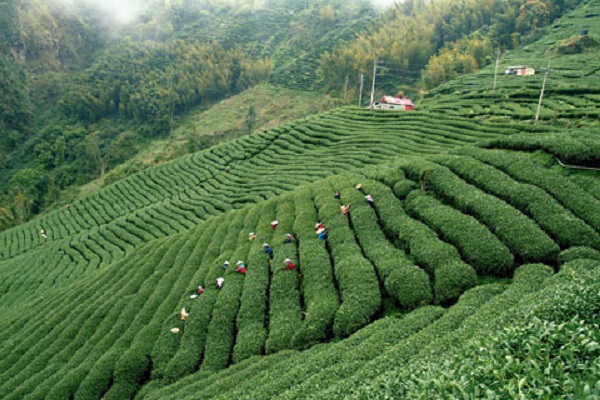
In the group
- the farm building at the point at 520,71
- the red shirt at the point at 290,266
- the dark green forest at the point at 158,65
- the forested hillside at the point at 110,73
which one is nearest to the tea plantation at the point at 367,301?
the red shirt at the point at 290,266

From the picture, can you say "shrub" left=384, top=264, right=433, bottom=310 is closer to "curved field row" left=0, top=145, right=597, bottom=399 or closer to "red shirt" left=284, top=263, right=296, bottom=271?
"curved field row" left=0, top=145, right=597, bottom=399

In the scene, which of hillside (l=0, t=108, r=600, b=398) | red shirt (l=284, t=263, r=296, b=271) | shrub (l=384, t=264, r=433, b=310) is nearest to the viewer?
shrub (l=384, t=264, r=433, b=310)

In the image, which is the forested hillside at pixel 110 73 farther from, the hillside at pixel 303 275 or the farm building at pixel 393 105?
the hillside at pixel 303 275

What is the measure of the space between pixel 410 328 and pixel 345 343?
5.81ft

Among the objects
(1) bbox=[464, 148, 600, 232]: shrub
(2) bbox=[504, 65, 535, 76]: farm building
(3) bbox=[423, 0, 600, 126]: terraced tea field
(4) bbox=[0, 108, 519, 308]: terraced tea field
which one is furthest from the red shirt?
(2) bbox=[504, 65, 535, 76]: farm building

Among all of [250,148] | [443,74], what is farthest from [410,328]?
[443,74]

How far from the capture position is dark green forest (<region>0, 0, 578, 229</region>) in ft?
256

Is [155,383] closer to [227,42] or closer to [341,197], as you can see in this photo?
[341,197]

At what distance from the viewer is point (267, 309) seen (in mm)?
14672

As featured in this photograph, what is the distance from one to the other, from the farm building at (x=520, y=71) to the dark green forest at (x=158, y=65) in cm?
1154

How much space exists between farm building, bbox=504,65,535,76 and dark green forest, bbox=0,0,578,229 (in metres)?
11.5

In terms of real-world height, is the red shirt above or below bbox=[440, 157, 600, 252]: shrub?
below

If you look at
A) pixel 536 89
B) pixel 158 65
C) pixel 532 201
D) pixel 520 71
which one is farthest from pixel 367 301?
pixel 158 65

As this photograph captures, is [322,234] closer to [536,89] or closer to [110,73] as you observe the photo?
[536,89]
